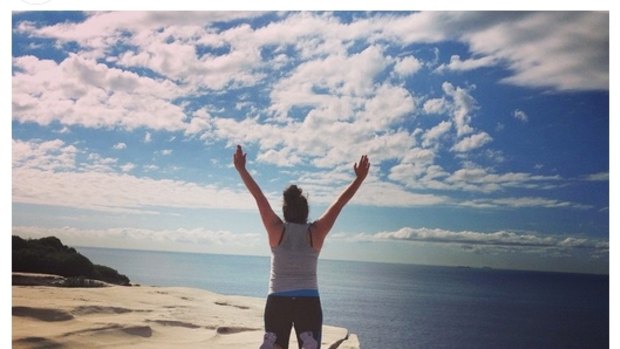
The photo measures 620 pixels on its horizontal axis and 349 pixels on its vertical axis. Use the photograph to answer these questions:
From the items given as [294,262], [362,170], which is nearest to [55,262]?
[294,262]

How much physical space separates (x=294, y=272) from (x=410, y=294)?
1.72 meters

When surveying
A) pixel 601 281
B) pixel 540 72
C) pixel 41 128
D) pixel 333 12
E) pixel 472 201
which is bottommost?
pixel 601 281

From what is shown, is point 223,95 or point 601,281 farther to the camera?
point 223,95

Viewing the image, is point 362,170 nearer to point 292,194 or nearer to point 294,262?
point 292,194

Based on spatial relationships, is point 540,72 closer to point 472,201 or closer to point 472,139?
point 472,139

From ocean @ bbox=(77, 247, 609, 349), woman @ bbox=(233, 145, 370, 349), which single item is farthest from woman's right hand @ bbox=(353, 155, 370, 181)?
ocean @ bbox=(77, 247, 609, 349)

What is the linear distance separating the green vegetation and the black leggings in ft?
7.28

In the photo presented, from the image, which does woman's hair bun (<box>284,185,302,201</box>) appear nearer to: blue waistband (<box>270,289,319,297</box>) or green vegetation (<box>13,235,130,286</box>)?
blue waistband (<box>270,289,319,297</box>)

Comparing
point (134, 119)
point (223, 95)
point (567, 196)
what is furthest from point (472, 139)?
point (134, 119)

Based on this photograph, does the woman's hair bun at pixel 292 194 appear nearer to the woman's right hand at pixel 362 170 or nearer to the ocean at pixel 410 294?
the woman's right hand at pixel 362 170

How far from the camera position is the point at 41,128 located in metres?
5.17

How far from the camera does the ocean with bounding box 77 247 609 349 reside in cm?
508

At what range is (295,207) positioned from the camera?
3.50m
